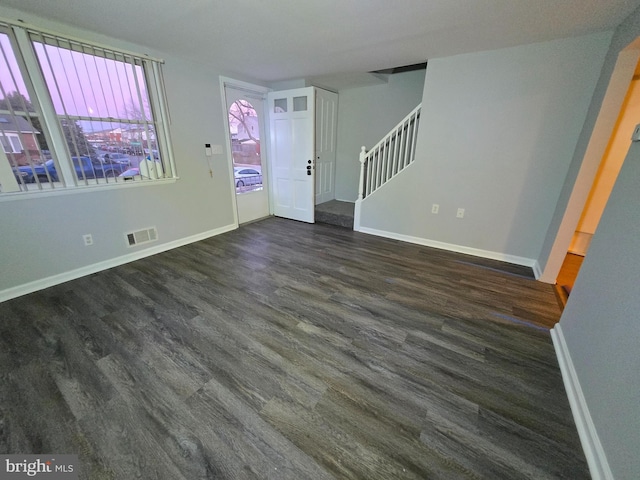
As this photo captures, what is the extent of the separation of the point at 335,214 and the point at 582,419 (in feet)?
11.5

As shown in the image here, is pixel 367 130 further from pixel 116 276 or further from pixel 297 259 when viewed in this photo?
pixel 116 276

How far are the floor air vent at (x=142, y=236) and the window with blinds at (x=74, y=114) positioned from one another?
60 centimetres

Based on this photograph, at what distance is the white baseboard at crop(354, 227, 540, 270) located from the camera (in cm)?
300

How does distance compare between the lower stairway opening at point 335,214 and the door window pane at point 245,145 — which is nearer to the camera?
the door window pane at point 245,145

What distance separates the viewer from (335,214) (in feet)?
14.1

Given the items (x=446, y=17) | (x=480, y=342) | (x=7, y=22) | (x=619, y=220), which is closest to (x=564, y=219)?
(x=619, y=220)

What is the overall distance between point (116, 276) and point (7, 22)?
7.21ft

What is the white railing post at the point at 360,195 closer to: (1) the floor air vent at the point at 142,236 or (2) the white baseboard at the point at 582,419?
(2) the white baseboard at the point at 582,419

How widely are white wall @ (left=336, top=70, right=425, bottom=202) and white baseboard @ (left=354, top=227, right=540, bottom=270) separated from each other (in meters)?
1.45

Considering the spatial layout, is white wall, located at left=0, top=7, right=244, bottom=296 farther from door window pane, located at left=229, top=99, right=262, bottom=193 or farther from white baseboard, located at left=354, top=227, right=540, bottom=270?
white baseboard, located at left=354, top=227, right=540, bottom=270

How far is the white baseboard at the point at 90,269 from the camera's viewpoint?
2236mm

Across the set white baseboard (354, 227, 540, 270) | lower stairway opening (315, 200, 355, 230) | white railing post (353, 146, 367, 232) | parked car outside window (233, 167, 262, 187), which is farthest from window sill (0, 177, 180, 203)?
white baseboard (354, 227, 540, 270)

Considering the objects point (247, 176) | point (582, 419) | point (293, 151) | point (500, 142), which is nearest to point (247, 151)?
point (247, 176)

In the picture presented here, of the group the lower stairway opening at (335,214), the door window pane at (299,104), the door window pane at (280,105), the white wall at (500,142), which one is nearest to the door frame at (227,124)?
the door window pane at (280,105)
